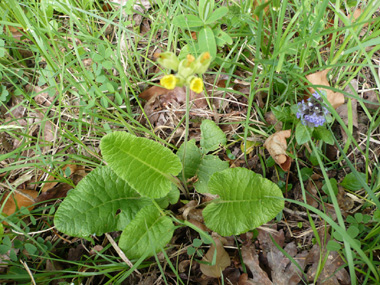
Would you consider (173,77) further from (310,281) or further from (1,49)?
(1,49)

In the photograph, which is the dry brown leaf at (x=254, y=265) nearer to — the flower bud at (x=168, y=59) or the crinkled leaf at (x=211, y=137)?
the crinkled leaf at (x=211, y=137)

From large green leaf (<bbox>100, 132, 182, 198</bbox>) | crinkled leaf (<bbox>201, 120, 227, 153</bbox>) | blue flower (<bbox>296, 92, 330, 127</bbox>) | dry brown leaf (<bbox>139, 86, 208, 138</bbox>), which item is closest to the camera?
large green leaf (<bbox>100, 132, 182, 198</bbox>)

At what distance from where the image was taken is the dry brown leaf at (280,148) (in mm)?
1847

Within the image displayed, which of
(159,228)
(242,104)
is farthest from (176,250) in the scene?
(242,104)

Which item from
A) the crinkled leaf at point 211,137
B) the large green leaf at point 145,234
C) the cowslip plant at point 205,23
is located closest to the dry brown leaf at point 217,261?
the large green leaf at point 145,234

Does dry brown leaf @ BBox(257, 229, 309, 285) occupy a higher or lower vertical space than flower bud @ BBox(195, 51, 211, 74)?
lower

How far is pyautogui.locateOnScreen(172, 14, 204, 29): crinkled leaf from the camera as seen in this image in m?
1.86

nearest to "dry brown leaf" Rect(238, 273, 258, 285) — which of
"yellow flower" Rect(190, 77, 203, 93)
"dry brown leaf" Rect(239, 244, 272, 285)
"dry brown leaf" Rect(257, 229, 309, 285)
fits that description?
"dry brown leaf" Rect(239, 244, 272, 285)

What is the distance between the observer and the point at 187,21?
188 centimetres

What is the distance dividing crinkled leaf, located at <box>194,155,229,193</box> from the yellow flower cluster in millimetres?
801

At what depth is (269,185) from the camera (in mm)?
1605

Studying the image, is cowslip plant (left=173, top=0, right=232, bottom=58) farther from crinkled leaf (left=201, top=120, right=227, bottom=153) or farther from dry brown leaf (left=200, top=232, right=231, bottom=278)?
dry brown leaf (left=200, top=232, right=231, bottom=278)

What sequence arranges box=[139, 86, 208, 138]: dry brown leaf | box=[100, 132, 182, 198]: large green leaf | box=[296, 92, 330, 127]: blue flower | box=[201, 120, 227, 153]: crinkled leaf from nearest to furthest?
box=[100, 132, 182, 198]: large green leaf, box=[296, 92, 330, 127]: blue flower, box=[201, 120, 227, 153]: crinkled leaf, box=[139, 86, 208, 138]: dry brown leaf

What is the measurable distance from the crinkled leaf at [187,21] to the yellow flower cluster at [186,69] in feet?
2.34
